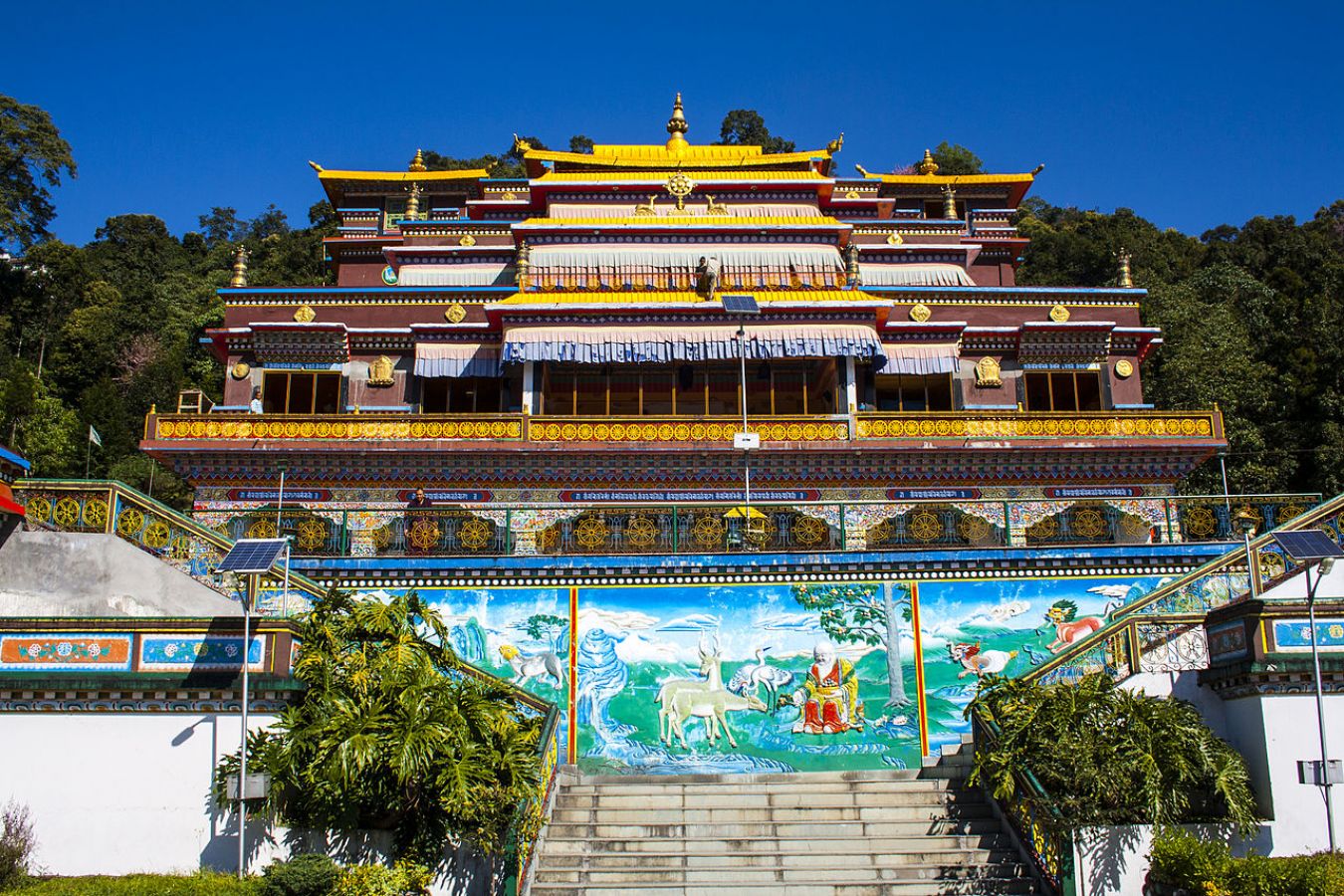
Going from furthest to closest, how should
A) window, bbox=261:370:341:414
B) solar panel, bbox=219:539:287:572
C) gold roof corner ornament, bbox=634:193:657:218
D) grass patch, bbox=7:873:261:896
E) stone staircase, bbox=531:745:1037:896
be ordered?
gold roof corner ornament, bbox=634:193:657:218, window, bbox=261:370:341:414, solar panel, bbox=219:539:287:572, stone staircase, bbox=531:745:1037:896, grass patch, bbox=7:873:261:896

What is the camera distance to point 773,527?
24172 mm

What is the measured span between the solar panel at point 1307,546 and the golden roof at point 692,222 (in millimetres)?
19986

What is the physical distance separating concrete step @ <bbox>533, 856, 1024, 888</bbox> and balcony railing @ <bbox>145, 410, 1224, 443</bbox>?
15.3 meters

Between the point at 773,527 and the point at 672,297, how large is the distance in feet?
33.6

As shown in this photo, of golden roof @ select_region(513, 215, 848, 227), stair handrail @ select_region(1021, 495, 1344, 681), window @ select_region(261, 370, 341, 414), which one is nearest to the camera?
stair handrail @ select_region(1021, 495, 1344, 681)

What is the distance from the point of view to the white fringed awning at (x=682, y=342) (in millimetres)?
31078

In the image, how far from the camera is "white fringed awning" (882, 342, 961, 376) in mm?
32625

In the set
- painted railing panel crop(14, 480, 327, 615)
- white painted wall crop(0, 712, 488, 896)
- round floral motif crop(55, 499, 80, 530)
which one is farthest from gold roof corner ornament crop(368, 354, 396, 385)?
white painted wall crop(0, 712, 488, 896)

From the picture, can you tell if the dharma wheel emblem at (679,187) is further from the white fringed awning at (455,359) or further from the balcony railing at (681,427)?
the balcony railing at (681,427)

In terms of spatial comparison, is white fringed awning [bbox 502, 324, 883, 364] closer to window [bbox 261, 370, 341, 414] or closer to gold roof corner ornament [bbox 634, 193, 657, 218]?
gold roof corner ornament [bbox 634, 193, 657, 218]

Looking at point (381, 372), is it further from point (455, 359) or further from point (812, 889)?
point (812, 889)

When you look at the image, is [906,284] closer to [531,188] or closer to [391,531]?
[531,188]

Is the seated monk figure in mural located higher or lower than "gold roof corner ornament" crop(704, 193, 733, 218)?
lower

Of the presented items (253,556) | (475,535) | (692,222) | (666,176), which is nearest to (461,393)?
(692,222)
